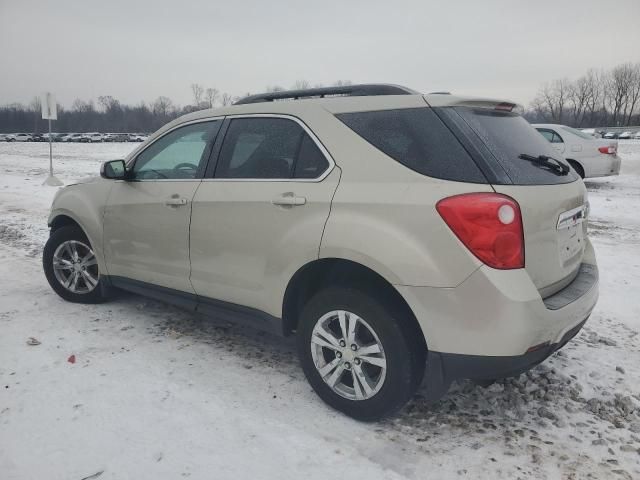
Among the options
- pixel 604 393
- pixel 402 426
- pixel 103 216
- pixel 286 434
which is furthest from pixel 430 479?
pixel 103 216

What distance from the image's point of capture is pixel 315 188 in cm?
291

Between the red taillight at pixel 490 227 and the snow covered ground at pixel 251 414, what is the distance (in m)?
1.04

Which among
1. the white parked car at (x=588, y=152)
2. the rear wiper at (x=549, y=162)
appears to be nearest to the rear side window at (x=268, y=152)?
the rear wiper at (x=549, y=162)

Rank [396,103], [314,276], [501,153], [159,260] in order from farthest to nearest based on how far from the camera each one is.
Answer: [159,260], [314,276], [396,103], [501,153]

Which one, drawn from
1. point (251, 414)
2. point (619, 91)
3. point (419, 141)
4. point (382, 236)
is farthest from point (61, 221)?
point (619, 91)

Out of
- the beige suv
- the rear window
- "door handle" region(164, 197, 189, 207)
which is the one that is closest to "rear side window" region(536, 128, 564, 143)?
the beige suv

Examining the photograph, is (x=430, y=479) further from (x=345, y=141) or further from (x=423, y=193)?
(x=345, y=141)

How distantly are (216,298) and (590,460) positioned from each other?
2.41m

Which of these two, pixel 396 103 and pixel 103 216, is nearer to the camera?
pixel 396 103

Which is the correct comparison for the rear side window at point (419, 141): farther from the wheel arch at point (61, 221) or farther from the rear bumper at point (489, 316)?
the wheel arch at point (61, 221)

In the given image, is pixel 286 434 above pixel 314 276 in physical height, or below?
below

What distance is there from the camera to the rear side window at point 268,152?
9.94ft

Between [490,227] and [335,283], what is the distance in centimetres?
92

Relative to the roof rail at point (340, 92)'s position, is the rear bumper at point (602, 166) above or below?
below
